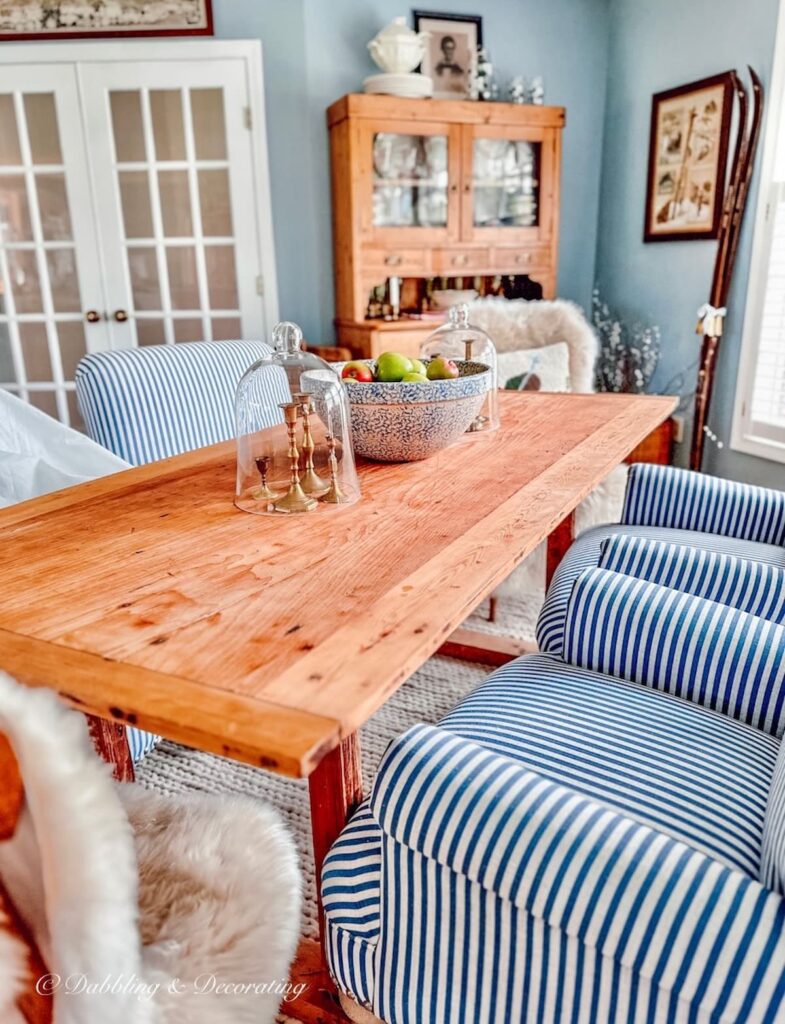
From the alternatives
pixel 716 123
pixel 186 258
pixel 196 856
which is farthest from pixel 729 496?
pixel 186 258

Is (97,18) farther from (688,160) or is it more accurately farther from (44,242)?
(688,160)

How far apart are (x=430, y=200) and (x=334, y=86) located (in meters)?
0.68

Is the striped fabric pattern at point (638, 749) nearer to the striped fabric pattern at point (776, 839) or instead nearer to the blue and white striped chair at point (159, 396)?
the striped fabric pattern at point (776, 839)

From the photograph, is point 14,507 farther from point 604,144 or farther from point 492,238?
point 604,144

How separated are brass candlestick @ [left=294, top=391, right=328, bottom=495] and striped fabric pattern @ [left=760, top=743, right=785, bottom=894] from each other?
78 centimetres

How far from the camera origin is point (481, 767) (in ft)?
2.51

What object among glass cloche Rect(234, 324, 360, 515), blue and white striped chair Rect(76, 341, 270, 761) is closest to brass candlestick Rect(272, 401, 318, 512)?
glass cloche Rect(234, 324, 360, 515)

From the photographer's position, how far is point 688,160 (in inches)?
138

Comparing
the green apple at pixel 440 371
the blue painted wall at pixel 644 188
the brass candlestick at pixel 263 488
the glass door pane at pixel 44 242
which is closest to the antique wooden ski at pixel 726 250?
the blue painted wall at pixel 644 188

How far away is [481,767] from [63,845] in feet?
1.27

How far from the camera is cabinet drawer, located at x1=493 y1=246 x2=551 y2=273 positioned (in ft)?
12.5

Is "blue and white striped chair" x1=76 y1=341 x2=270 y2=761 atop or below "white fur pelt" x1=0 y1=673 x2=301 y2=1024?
atop

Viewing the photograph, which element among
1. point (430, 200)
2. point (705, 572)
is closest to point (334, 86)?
point (430, 200)

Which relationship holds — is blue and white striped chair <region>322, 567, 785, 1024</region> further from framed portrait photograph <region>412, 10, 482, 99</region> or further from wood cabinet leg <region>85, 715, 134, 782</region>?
framed portrait photograph <region>412, 10, 482, 99</region>
